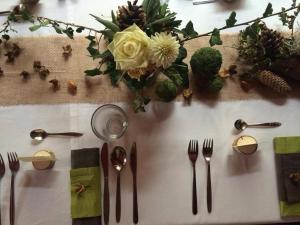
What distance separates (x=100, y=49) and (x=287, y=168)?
0.57 metres

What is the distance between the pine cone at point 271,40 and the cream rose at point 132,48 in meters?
0.37

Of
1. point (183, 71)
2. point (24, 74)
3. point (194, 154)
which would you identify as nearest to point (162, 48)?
point (183, 71)

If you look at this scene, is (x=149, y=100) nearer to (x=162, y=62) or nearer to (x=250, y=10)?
(x=162, y=62)

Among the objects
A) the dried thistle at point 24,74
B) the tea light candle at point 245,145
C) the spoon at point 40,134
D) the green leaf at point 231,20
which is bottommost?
the tea light candle at point 245,145

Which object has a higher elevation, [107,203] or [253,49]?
[253,49]

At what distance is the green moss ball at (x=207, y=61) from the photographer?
89cm

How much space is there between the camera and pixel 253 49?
94cm

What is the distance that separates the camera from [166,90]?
0.89 meters

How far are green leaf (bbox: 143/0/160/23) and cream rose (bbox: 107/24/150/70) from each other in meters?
0.11

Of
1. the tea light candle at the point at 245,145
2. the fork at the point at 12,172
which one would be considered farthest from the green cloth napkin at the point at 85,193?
the tea light candle at the point at 245,145

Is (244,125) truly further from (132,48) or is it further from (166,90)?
(132,48)

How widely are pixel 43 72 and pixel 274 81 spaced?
60cm

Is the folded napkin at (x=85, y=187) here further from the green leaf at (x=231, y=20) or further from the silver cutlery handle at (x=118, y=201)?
the green leaf at (x=231, y=20)

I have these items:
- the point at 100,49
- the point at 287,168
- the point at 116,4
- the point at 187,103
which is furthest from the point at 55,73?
the point at 287,168
